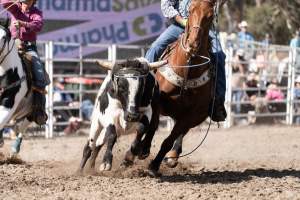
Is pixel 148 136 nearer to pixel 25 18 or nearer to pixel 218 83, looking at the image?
pixel 218 83

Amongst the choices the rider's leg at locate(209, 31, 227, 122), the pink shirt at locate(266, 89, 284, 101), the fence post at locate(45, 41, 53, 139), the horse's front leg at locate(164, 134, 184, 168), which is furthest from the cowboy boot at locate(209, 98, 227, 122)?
the pink shirt at locate(266, 89, 284, 101)

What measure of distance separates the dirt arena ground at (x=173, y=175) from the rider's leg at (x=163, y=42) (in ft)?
4.31

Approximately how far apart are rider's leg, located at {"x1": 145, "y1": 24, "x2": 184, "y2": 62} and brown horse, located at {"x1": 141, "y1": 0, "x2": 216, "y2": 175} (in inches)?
11.4

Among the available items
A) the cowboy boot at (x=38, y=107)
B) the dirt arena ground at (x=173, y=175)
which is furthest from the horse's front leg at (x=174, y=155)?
the cowboy boot at (x=38, y=107)

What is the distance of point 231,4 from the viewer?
35.0m

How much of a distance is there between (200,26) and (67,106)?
7.04 meters

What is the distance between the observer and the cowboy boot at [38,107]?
9258 mm

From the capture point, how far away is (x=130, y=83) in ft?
25.6

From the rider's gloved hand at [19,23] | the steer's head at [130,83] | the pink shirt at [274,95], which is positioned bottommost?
the pink shirt at [274,95]

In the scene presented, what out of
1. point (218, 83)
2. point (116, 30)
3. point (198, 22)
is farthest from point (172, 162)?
point (116, 30)

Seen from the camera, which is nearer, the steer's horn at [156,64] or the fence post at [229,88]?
A: the steer's horn at [156,64]

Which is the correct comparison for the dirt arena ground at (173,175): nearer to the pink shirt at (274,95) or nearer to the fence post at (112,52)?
the fence post at (112,52)

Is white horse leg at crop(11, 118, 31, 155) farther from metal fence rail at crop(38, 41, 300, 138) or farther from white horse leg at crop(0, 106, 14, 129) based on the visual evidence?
metal fence rail at crop(38, 41, 300, 138)

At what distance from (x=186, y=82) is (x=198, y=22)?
0.77 meters
